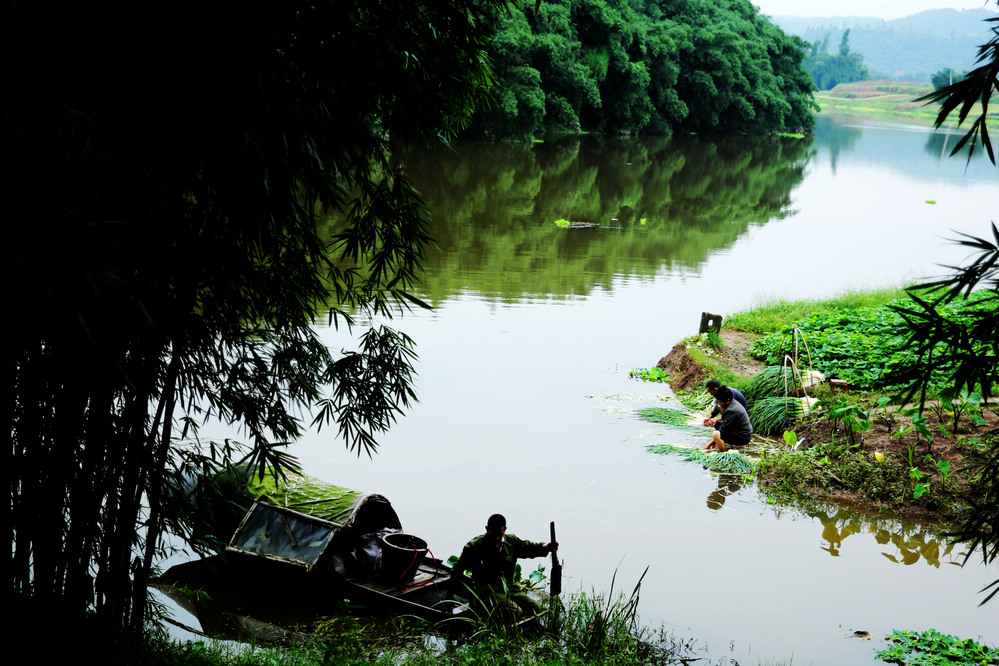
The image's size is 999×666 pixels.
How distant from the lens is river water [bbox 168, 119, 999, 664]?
26.5 ft

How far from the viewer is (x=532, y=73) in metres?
43.4

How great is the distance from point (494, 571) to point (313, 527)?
5.17ft

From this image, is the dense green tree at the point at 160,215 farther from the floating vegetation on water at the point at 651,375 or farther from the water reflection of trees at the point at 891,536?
the floating vegetation on water at the point at 651,375

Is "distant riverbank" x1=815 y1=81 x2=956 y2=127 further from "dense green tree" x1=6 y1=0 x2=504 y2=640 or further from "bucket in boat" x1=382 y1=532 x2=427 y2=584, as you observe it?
"dense green tree" x1=6 y1=0 x2=504 y2=640

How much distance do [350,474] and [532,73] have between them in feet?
120

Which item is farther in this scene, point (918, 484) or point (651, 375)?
point (651, 375)

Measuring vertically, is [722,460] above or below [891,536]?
above

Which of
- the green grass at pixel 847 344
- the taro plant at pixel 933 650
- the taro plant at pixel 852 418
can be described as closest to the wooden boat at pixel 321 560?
the taro plant at pixel 933 650

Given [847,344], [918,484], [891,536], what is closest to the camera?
[891,536]

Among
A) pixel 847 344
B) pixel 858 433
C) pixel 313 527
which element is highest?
pixel 847 344

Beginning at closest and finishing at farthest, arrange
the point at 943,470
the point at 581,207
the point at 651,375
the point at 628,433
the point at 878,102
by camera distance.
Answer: the point at 943,470
the point at 628,433
the point at 651,375
the point at 581,207
the point at 878,102

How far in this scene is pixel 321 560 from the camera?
7012 mm

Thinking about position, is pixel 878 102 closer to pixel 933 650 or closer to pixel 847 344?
pixel 847 344

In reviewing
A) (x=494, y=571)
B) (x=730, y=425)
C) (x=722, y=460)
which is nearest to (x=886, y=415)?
(x=730, y=425)
